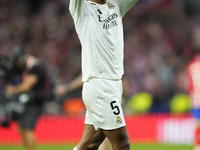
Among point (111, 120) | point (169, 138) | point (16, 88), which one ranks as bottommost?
point (169, 138)

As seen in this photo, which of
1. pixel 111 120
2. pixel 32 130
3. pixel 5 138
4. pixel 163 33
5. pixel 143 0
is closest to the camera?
pixel 111 120

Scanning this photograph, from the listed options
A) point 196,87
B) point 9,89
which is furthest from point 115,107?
point 196,87

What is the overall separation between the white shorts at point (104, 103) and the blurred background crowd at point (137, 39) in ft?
31.2

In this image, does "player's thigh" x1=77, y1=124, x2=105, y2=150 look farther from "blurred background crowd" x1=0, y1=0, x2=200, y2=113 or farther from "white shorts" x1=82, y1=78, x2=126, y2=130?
"blurred background crowd" x1=0, y1=0, x2=200, y2=113

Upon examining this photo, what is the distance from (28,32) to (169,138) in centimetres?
706

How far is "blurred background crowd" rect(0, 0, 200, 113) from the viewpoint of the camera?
47.6ft

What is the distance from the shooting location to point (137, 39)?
16219mm

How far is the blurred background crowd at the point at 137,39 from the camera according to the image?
14500 mm

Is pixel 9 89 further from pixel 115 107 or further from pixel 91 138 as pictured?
pixel 115 107

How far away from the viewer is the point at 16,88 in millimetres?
7918

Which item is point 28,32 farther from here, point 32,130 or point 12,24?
point 32,130

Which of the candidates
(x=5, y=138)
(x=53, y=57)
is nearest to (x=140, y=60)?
(x=53, y=57)

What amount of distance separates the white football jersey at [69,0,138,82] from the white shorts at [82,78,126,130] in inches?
2.9

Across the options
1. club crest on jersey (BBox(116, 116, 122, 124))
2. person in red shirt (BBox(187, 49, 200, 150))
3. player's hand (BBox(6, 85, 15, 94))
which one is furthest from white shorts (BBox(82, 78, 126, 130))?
person in red shirt (BBox(187, 49, 200, 150))
